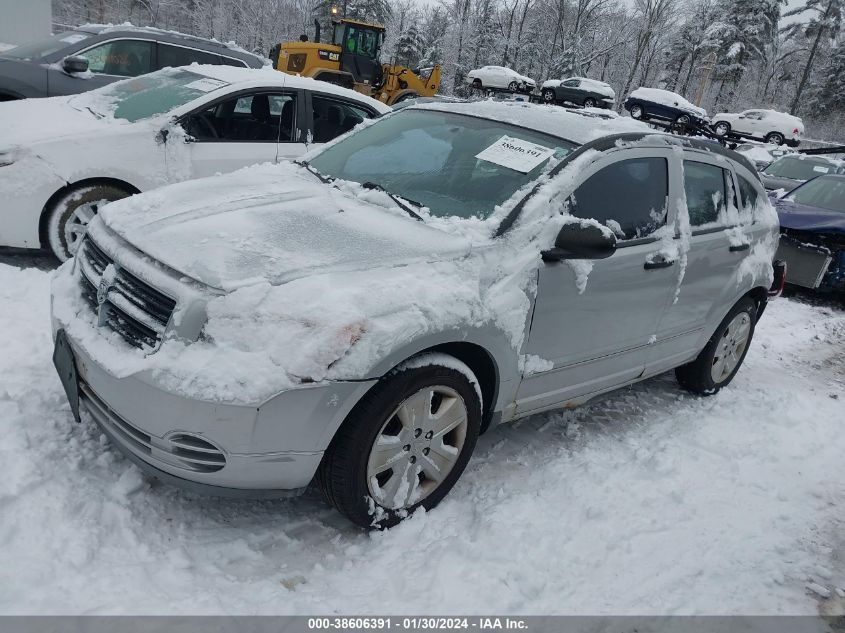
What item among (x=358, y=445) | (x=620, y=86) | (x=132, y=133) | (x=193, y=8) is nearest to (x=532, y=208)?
(x=358, y=445)

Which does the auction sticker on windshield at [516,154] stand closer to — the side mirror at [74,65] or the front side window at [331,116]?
the front side window at [331,116]

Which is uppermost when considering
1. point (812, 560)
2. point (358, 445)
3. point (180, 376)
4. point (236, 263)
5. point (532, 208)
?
point (532, 208)

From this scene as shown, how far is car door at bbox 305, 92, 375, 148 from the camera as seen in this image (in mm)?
6176

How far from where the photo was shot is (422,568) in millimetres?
2645

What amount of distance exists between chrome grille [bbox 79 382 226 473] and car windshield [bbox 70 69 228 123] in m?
3.74

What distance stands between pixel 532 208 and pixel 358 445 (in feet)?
4.63

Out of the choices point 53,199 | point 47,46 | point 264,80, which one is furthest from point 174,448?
point 47,46

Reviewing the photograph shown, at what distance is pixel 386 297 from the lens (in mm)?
2510

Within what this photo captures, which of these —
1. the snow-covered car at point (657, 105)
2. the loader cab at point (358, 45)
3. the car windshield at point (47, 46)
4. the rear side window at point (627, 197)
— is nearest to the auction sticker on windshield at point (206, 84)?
the car windshield at point (47, 46)

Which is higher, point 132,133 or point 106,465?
point 132,133

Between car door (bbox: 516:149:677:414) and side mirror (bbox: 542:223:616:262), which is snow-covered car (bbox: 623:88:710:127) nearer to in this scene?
car door (bbox: 516:149:677:414)

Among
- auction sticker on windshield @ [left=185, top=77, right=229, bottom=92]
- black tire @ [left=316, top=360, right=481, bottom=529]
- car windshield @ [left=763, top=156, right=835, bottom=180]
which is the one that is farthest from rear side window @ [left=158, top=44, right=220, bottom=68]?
car windshield @ [left=763, top=156, right=835, bottom=180]

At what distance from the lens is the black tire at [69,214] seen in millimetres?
4922

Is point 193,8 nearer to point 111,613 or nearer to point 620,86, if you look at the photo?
point 620,86
